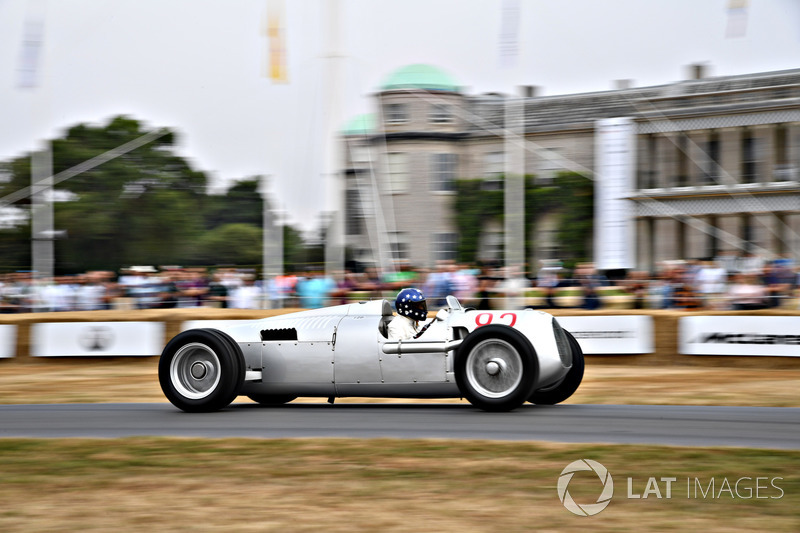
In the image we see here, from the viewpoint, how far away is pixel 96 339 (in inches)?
714

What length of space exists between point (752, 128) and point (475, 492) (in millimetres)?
31826

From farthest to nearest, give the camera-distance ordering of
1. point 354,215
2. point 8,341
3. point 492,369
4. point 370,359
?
point 354,215
point 8,341
point 370,359
point 492,369

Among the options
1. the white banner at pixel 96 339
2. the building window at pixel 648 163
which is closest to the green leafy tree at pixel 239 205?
the building window at pixel 648 163

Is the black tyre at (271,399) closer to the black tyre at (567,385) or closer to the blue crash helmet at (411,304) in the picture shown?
the blue crash helmet at (411,304)

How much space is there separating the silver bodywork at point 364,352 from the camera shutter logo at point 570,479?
240 centimetres

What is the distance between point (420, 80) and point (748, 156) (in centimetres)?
1377

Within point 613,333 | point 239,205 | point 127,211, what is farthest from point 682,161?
point 239,205

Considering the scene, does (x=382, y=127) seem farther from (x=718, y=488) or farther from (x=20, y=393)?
(x=718, y=488)

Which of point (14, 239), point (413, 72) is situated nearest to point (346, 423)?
point (413, 72)

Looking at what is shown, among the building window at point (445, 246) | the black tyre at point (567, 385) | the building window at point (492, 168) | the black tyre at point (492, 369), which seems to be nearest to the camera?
the black tyre at point (492, 369)

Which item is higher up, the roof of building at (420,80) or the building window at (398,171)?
the roof of building at (420,80)

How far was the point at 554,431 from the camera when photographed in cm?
777

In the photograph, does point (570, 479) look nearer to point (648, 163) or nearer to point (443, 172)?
point (648, 163)

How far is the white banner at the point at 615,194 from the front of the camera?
101ft
